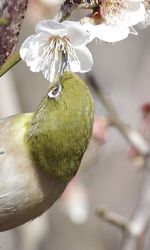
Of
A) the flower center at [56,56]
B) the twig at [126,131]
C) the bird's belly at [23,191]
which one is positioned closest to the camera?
the flower center at [56,56]

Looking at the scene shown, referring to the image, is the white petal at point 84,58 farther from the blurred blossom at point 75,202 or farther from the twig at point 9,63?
the blurred blossom at point 75,202

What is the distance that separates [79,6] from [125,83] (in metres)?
6.51

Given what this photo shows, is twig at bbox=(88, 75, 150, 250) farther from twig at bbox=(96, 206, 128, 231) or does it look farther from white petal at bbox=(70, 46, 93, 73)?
white petal at bbox=(70, 46, 93, 73)

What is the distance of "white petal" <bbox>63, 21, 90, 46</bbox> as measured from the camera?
4.48ft

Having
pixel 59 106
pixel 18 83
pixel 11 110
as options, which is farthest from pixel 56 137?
pixel 18 83

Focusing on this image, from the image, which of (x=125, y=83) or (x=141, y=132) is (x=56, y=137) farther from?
(x=125, y=83)

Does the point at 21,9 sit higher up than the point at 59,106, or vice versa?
the point at 21,9

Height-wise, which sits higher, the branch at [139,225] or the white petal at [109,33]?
the white petal at [109,33]

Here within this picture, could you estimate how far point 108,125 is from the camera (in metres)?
2.70

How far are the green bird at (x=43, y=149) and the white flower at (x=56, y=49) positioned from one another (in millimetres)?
28

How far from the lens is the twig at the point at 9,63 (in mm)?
1330

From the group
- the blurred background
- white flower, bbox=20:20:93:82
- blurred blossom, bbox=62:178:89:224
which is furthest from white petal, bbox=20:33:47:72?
the blurred background

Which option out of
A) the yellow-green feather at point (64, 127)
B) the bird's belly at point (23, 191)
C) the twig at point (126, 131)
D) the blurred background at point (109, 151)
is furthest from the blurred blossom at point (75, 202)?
the yellow-green feather at point (64, 127)

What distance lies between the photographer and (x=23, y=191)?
1.61 meters
